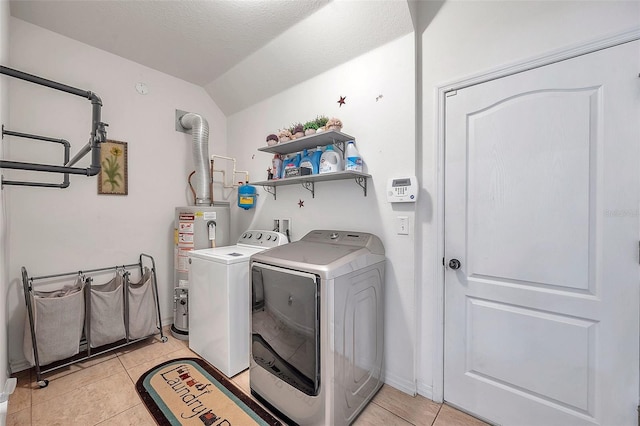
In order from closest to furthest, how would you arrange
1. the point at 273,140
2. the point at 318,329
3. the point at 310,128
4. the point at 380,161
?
1. the point at 318,329
2. the point at 380,161
3. the point at 310,128
4. the point at 273,140

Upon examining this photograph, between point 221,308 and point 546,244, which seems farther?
point 221,308

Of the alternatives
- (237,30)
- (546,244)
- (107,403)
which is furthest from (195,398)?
(237,30)

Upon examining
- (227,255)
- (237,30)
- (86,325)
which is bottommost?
(86,325)

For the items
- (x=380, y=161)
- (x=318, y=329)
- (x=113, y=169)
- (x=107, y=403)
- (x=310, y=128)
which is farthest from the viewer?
(x=113, y=169)

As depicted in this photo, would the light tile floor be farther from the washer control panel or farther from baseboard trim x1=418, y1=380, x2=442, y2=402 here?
the washer control panel

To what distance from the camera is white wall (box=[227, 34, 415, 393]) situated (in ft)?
5.93

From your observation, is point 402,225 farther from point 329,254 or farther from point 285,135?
point 285,135

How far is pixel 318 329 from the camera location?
4.57 ft

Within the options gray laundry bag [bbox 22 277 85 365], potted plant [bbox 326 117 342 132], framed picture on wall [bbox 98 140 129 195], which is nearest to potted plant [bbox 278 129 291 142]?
potted plant [bbox 326 117 342 132]

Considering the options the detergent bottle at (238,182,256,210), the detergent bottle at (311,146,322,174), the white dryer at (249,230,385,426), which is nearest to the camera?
the white dryer at (249,230,385,426)

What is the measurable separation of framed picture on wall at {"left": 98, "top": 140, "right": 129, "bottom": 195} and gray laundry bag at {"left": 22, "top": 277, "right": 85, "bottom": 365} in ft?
2.99

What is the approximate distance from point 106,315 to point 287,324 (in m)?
1.75

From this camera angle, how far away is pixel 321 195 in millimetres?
2309

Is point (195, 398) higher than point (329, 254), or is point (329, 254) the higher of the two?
point (329, 254)
